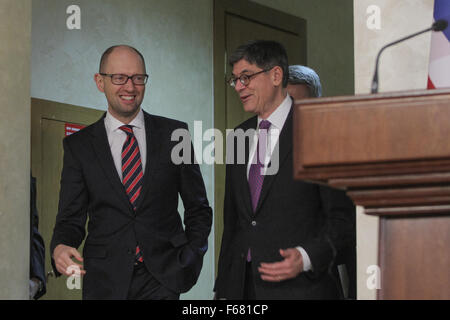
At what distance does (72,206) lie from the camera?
2.90m

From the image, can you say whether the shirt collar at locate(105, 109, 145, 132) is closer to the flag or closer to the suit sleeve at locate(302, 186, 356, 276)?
the suit sleeve at locate(302, 186, 356, 276)

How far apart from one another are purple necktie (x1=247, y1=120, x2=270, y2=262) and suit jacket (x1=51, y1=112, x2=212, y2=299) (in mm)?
406

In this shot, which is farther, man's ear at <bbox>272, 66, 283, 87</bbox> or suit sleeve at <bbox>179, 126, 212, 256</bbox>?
suit sleeve at <bbox>179, 126, 212, 256</bbox>

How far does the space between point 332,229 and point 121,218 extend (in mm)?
834

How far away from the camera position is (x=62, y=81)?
16.5 ft

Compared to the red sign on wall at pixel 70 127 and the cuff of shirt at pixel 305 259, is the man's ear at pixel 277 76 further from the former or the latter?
the red sign on wall at pixel 70 127

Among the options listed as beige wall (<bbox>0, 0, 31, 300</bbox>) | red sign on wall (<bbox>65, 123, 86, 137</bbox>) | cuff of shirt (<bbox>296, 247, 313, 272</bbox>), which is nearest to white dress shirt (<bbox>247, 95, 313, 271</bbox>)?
cuff of shirt (<bbox>296, 247, 313, 272</bbox>)

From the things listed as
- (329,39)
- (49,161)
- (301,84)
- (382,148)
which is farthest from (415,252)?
(329,39)

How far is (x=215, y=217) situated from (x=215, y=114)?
836 mm

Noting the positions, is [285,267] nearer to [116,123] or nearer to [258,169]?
[258,169]

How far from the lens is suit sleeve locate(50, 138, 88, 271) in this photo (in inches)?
114
